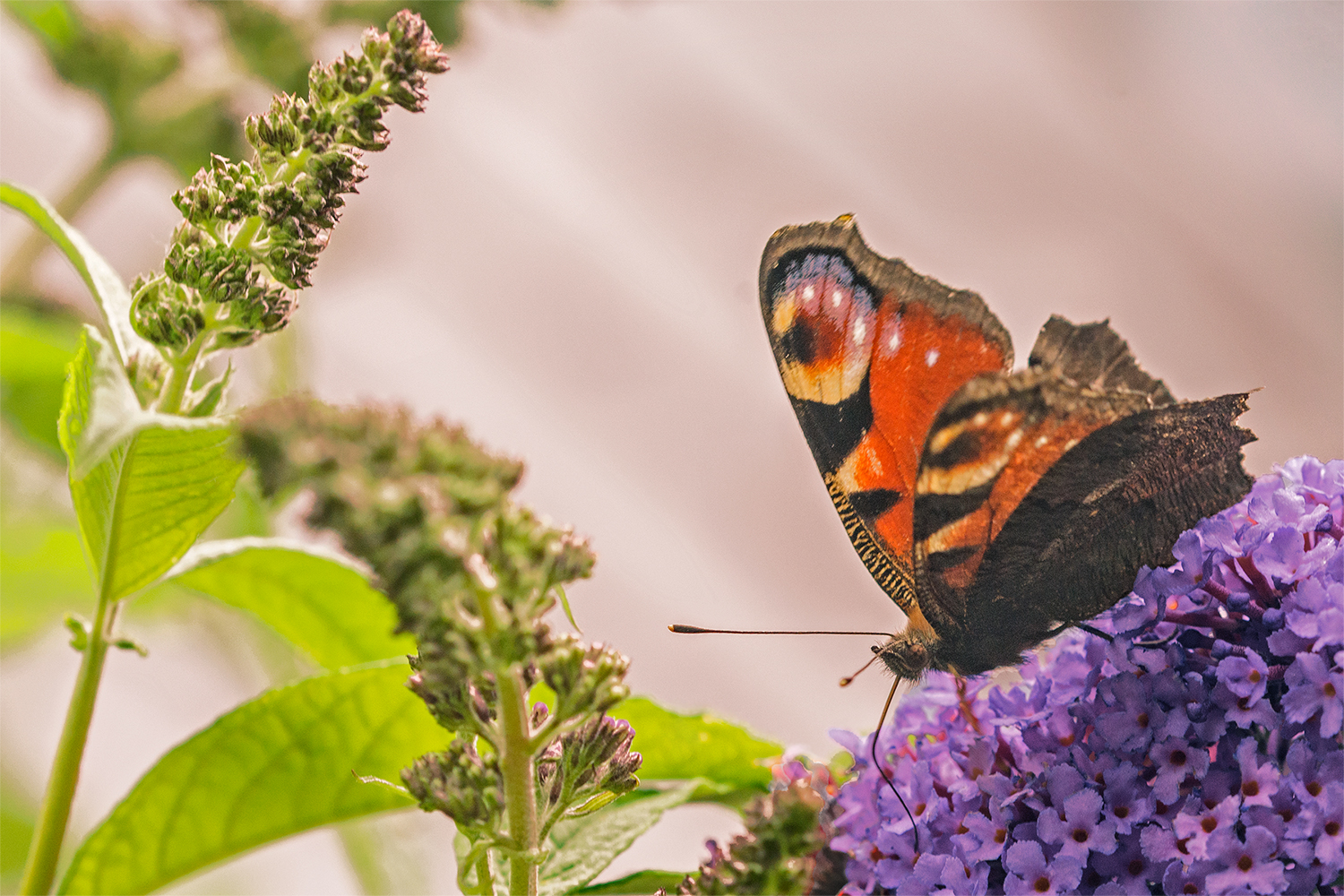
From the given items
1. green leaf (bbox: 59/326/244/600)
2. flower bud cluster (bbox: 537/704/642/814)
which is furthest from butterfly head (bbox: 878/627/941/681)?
green leaf (bbox: 59/326/244/600)

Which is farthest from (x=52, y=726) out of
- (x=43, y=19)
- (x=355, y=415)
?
(x=355, y=415)

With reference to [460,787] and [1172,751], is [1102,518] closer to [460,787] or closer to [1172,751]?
[1172,751]

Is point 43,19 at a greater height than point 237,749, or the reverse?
point 43,19

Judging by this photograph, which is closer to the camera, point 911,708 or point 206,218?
point 206,218

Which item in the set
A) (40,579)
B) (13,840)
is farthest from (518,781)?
(13,840)

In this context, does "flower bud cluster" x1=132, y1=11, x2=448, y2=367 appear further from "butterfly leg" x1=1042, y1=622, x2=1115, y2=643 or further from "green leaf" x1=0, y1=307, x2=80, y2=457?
"green leaf" x1=0, y1=307, x2=80, y2=457

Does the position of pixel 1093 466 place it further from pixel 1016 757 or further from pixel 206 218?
pixel 206 218

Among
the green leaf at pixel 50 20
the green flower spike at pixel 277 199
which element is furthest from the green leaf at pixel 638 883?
the green leaf at pixel 50 20
